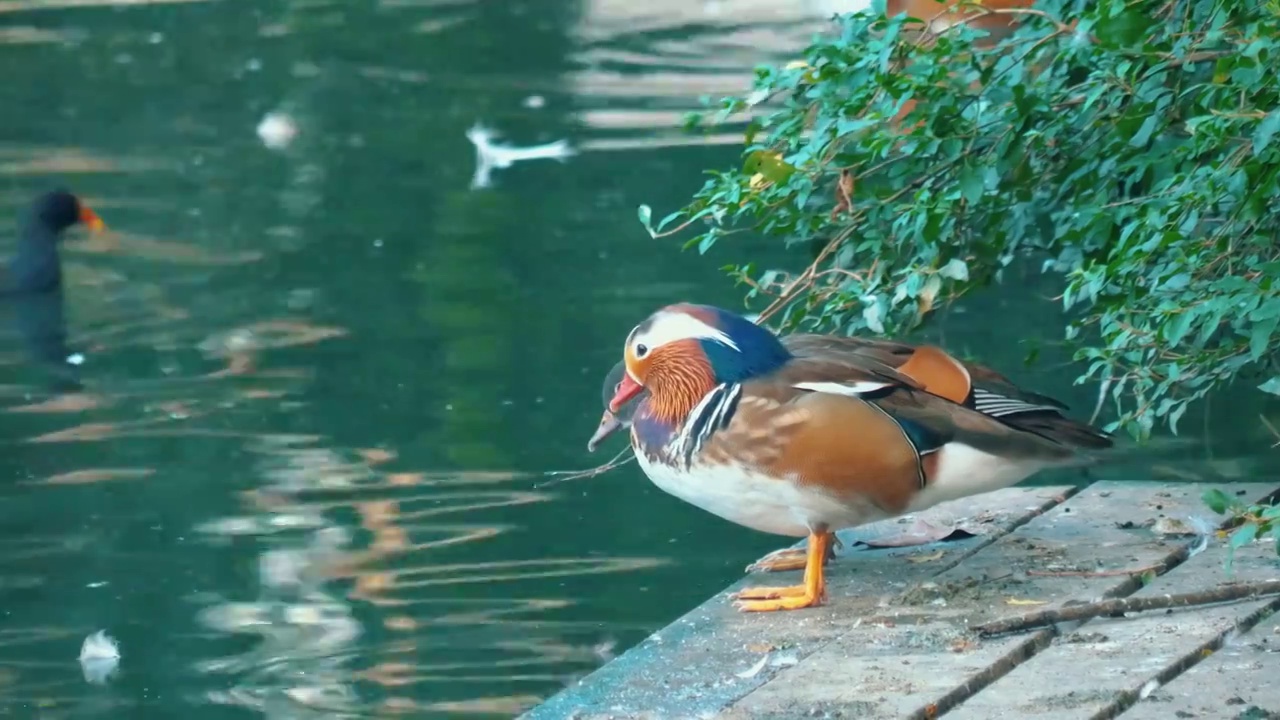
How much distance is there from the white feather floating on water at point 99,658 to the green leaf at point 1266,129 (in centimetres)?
310

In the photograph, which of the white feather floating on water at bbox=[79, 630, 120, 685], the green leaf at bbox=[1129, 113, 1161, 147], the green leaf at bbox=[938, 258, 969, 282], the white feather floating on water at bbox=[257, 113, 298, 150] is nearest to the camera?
the green leaf at bbox=[1129, 113, 1161, 147]

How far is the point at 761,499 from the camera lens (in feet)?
14.2

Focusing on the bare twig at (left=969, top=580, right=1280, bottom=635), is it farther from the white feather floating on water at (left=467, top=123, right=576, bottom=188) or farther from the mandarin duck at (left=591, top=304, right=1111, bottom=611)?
the white feather floating on water at (left=467, top=123, right=576, bottom=188)

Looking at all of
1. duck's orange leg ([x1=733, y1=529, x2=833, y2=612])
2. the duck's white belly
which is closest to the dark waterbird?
the duck's white belly

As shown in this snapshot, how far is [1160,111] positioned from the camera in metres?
4.44

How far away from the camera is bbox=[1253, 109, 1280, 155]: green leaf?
352 cm

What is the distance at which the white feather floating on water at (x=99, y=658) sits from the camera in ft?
16.6

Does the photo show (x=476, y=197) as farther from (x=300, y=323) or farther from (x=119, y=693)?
(x=119, y=693)

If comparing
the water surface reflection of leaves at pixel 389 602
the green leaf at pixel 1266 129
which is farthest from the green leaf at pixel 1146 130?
the water surface reflection of leaves at pixel 389 602

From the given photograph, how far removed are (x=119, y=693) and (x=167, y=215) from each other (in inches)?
224

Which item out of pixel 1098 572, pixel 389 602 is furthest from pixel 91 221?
pixel 1098 572

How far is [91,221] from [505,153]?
2.44m

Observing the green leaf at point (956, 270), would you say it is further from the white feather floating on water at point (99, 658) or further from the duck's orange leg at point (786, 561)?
the white feather floating on water at point (99, 658)

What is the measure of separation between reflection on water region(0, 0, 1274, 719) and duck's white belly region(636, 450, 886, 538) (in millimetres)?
766
